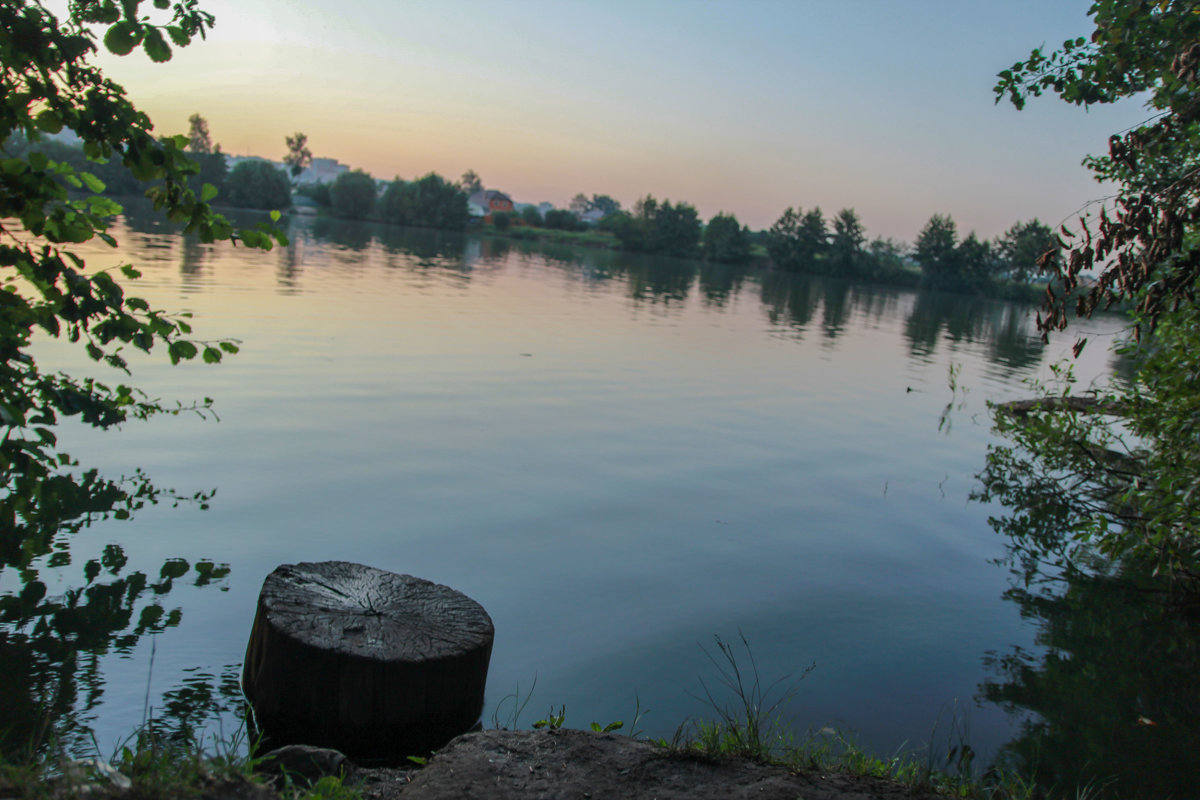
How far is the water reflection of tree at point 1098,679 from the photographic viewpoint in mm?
5480

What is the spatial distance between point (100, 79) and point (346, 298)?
2358 centimetres

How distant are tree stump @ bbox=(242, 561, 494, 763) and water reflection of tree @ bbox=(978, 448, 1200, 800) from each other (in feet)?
11.8

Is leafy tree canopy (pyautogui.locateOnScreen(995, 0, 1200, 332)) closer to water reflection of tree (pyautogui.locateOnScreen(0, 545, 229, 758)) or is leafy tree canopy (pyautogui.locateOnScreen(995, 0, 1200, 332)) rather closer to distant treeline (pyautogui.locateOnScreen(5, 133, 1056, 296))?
water reflection of tree (pyautogui.locateOnScreen(0, 545, 229, 758))

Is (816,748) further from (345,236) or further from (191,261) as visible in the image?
(345,236)

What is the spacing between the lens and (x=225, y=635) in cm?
587

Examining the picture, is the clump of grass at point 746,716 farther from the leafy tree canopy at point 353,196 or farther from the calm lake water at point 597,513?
the leafy tree canopy at point 353,196

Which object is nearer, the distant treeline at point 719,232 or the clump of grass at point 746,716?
the clump of grass at point 746,716

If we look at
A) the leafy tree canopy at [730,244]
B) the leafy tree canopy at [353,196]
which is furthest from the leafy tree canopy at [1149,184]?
the leafy tree canopy at [353,196]

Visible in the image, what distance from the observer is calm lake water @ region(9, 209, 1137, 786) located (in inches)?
243

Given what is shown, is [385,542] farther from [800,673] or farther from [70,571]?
[800,673]

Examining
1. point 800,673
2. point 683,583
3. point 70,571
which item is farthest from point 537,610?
point 70,571

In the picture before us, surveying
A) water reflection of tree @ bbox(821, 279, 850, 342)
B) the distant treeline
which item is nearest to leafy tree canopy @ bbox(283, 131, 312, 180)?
the distant treeline

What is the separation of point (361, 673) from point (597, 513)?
511 centimetres

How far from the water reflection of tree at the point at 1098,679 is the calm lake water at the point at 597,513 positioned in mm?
223
